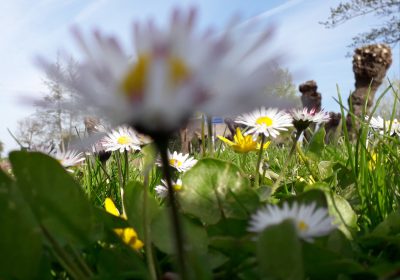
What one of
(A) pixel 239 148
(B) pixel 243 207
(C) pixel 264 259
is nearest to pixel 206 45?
(C) pixel 264 259

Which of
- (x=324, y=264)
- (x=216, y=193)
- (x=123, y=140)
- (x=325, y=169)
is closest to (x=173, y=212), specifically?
(x=324, y=264)

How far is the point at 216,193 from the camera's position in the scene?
621 mm

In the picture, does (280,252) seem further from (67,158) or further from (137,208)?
(67,158)

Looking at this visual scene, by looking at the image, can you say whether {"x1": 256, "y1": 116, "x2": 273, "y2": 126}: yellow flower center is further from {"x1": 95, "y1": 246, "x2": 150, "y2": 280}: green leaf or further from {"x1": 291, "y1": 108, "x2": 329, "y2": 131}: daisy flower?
{"x1": 95, "y1": 246, "x2": 150, "y2": 280}: green leaf

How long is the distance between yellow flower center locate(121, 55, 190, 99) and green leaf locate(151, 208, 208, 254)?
0.83 feet

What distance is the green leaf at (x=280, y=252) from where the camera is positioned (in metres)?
0.38

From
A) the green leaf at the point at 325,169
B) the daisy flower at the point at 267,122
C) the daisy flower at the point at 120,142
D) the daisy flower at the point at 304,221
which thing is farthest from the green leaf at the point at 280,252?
the green leaf at the point at 325,169

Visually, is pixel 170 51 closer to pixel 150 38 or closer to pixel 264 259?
pixel 150 38

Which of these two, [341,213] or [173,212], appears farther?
[341,213]

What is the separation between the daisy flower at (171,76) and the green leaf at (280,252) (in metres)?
0.12

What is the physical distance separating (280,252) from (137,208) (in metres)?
0.20

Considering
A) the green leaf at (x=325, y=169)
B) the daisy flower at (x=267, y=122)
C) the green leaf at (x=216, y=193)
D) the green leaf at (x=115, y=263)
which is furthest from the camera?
the green leaf at (x=325, y=169)

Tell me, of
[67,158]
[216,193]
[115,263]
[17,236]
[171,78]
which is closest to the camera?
[171,78]

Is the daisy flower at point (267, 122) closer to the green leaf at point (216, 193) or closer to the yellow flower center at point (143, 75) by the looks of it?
the green leaf at point (216, 193)
